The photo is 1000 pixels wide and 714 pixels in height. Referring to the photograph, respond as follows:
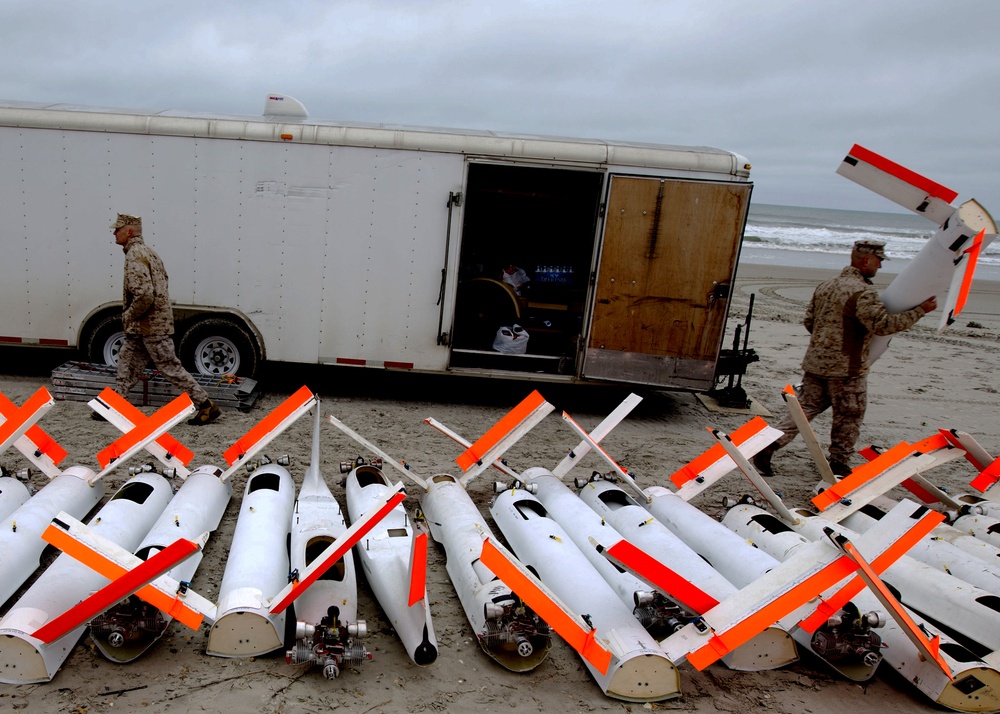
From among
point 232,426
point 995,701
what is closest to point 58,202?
point 232,426

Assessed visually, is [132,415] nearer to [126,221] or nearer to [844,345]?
[126,221]

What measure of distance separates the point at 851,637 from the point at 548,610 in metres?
1.62

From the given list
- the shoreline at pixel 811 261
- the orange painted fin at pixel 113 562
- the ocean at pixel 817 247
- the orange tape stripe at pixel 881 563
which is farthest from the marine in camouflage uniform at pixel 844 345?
the shoreline at pixel 811 261

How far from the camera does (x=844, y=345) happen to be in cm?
620

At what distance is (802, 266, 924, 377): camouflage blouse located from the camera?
600 cm

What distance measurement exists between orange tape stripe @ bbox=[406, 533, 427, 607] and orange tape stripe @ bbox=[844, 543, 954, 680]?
1.88 metres

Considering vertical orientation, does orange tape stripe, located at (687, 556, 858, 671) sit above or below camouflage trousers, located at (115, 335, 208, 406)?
above

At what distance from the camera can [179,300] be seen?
7.47m

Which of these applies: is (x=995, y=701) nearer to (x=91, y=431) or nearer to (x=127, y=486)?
(x=127, y=486)

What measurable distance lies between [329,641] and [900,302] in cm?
509

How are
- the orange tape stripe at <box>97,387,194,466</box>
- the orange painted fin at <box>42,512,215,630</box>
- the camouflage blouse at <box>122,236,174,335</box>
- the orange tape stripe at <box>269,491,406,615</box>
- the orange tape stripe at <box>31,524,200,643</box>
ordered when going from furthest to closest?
the camouflage blouse at <box>122,236,174,335</box>, the orange tape stripe at <box>97,387,194,466</box>, the orange tape stripe at <box>269,491,406,615</box>, the orange painted fin at <box>42,512,215,630</box>, the orange tape stripe at <box>31,524,200,643</box>

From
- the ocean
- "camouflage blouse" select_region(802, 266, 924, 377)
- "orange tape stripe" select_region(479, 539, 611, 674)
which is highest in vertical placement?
"camouflage blouse" select_region(802, 266, 924, 377)

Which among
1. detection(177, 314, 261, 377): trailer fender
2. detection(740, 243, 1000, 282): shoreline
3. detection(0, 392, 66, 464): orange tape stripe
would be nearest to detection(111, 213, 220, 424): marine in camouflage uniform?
detection(177, 314, 261, 377): trailer fender

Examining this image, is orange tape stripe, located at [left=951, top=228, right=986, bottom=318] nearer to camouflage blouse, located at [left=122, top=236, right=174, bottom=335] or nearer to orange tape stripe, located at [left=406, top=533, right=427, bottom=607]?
orange tape stripe, located at [left=406, top=533, right=427, bottom=607]
